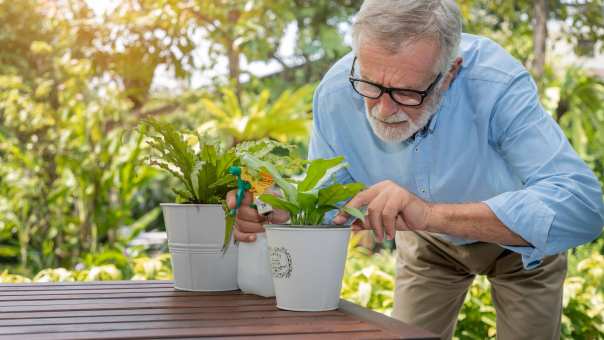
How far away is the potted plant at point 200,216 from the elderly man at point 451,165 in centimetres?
10

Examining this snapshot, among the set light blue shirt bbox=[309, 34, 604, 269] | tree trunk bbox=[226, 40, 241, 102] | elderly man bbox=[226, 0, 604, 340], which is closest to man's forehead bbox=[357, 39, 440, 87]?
elderly man bbox=[226, 0, 604, 340]

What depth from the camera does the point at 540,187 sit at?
1.73 metres

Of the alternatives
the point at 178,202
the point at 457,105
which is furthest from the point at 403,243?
the point at 178,202

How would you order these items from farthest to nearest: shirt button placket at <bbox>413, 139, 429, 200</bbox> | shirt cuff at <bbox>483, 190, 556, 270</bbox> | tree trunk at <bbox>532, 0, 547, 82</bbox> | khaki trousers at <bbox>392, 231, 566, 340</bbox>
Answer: tree trunk at <bbox>532, 0, 547, 82</bbox> → khaki trousers at <bbox>392, 231, 566, 340</bbox> → shirt button placket at <bbox>413, 139, 429, 200</bbox> → shirt cuff at <bbox>483, 190, 556, 270</bbox>

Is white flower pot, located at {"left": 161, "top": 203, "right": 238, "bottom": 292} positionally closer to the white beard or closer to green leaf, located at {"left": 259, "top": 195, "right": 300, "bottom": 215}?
green leaf, located at {"left": 259, "top": 195, "right": 300, "bottom": 215}

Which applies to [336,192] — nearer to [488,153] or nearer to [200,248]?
[200,248]

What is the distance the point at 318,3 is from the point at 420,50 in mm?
9015

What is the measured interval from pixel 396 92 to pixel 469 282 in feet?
3.37

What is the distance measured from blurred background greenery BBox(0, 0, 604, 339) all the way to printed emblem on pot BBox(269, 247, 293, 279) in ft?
6.53

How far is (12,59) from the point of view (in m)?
10.7

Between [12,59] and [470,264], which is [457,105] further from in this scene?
[12,59]

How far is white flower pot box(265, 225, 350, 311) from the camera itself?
1.53 meters

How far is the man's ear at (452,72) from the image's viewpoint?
199cm

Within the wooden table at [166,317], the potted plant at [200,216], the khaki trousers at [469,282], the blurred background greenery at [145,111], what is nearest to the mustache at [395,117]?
the potted plant at [200,216]
